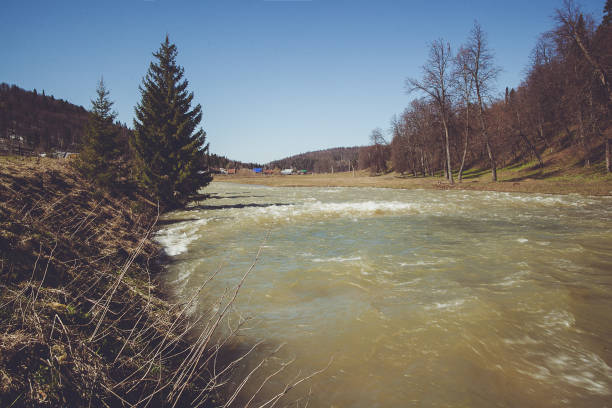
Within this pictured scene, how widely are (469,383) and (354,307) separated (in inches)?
85.4

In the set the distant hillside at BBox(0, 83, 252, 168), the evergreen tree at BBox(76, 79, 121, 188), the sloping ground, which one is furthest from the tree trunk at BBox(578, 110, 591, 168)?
the distant hillside at BBox(0, 83, 252, 168)

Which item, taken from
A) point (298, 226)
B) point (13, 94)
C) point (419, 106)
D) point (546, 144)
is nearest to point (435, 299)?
point (298, 226)

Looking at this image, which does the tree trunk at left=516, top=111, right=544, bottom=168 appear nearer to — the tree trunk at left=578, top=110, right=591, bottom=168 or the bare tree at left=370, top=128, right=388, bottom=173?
the tree trunk at left=578, top=110, right=591, bottom=168

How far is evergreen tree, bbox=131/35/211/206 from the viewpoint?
1758 centimetres

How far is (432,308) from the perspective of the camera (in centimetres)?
491

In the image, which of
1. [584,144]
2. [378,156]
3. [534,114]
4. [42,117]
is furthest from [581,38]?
[42,117]

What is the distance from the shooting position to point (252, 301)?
5.45 metres

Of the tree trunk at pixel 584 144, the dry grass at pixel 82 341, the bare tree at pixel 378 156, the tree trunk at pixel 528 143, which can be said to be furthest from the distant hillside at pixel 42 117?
the dry grass at pixel 82 341

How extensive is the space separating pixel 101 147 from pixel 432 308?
67.2 feet

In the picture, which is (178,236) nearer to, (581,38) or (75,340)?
(75,340)

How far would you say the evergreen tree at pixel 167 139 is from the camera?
Result: 17578mm

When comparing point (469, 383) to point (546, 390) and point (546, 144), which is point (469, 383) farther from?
point (546, 144)

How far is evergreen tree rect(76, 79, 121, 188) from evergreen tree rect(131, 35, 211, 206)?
53.2 inches

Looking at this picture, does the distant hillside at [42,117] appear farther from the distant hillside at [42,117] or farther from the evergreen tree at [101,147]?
the evergreen tree at [101,147]
